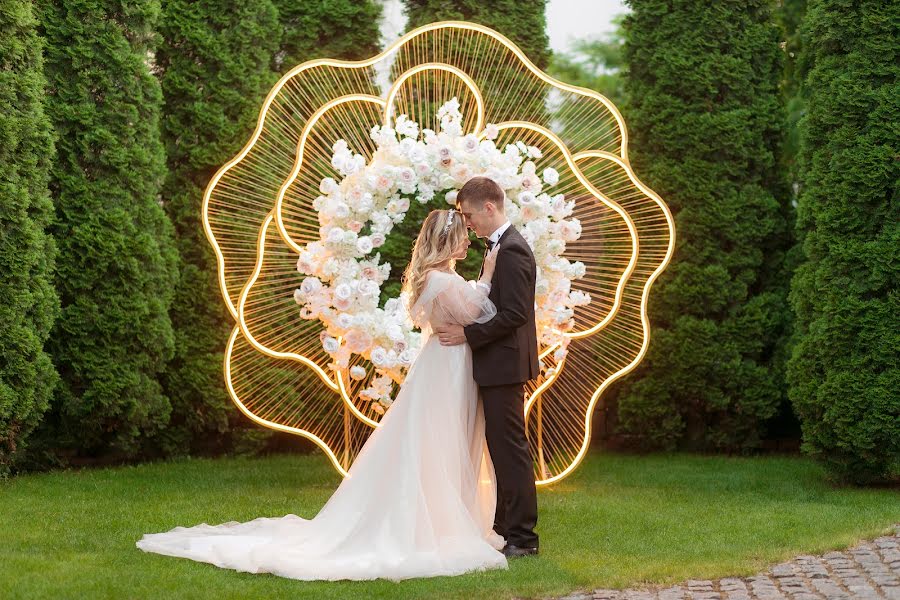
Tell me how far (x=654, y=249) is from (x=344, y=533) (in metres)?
3.94

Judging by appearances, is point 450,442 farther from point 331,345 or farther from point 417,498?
point 331,345

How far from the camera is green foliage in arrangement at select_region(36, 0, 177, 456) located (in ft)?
27.4

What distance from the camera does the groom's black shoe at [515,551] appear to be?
18.5ft

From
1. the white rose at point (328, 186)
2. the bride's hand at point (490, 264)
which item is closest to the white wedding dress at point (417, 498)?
the bride's hand at point (490, 264)

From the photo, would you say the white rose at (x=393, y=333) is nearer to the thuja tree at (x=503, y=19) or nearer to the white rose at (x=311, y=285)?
the white rose at (x=311, y=285)

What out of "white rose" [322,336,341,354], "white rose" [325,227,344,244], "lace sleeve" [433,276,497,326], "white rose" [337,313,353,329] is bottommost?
"white rose" [322,336,341,354]

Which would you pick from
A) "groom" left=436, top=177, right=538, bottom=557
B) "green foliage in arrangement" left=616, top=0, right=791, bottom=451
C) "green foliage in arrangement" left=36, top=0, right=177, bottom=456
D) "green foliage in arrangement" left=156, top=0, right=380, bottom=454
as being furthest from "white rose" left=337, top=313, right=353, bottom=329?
"green foliage in arrangement" left=616, top=0, right=791, bottom=451

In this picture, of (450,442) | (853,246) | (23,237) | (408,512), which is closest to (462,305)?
(450,442)

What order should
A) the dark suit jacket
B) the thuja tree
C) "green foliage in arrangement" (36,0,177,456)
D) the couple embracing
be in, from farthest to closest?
the thuja tree
"green foliage in arrangement" (36,0,177,456)
the dark suit jacket
the couple embracing

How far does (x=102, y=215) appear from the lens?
8.38m

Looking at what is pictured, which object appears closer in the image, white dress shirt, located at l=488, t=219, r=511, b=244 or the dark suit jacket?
the dark suit jacket

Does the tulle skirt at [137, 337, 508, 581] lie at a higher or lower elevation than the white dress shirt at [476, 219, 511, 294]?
lower

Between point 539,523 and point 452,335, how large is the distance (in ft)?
4.94

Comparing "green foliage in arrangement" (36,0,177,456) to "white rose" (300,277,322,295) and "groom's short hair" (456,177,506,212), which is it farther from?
"groom's short hair" (456,177,506,212)
